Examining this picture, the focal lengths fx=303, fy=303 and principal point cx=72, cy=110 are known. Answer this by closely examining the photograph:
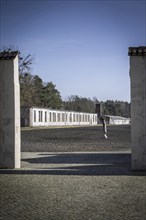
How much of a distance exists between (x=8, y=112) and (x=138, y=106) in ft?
14.1

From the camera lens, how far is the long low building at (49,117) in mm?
53750

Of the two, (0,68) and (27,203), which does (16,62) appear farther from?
(27,203)

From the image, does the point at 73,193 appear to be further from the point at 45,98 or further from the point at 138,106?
the point at 45,98

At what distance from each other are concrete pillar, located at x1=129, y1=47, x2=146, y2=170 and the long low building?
44798 mm

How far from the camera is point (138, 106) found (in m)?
9.69

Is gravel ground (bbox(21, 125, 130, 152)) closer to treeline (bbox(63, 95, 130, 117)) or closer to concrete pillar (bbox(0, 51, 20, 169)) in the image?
concrete pillar (bbox(0, 51, 20, 169))

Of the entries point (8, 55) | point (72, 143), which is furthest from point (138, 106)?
point (72, 143)

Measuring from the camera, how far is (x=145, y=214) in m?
4.99

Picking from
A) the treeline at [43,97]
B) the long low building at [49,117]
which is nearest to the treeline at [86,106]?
the treeline at [43,97]

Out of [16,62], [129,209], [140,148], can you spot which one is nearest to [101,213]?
[129,209]

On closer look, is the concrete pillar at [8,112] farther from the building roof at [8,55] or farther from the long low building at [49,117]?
the long low building at [49,117]

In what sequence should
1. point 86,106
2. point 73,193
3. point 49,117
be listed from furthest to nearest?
point 86,106 → point 49,117 → point 73,193

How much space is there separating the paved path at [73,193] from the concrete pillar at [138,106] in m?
0.57

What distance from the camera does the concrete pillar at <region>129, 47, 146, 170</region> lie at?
9586mm
